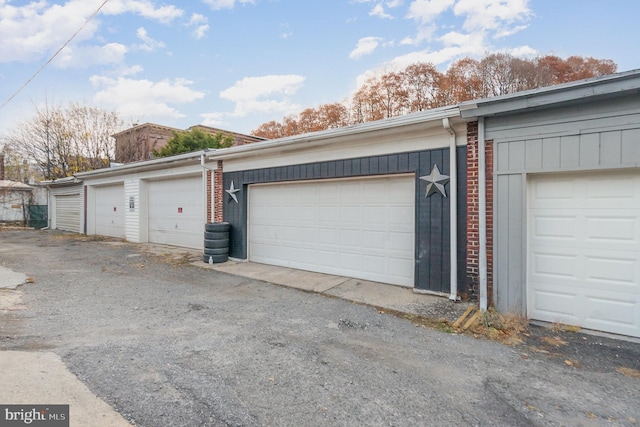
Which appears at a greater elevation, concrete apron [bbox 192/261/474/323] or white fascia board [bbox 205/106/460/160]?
white fascia board [bbox 205/106/460/160]

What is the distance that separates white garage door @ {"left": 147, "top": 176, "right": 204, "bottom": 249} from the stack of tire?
7.22ft

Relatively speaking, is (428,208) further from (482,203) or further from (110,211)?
(110,211)

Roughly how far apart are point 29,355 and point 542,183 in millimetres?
6354

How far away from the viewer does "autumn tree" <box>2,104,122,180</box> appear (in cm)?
2119

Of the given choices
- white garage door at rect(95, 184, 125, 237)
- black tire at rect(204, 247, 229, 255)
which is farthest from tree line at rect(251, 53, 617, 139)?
black tire at rect(204, 247, 229, 255)

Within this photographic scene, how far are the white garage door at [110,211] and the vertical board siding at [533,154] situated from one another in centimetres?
1390

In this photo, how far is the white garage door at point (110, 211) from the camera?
1365cm

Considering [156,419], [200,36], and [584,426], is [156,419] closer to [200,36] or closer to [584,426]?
[584,426]

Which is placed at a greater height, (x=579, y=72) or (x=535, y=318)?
(x=579, y=72)

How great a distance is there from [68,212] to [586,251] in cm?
2148

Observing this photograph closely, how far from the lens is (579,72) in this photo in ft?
54.6

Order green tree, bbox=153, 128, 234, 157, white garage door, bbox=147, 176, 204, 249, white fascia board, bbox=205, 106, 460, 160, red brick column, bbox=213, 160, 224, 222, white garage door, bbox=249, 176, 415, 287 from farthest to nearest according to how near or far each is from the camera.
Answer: green tree, bbox=153, 128, 234, 157 < white garage door, bbox=147, 176, 204, 249 < red brick column, bbox=213, 160, 224, 222 < white garage door, bbox=249, 176, 415, 287 < white fascia board, bbox=205, 106, 460, 160

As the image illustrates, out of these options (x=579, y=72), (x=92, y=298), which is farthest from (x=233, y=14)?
(x=579, y=72)

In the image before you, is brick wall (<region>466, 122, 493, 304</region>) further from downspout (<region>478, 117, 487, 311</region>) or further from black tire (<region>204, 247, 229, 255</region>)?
black tire (<region>204, 247, 229, 255</region>)
